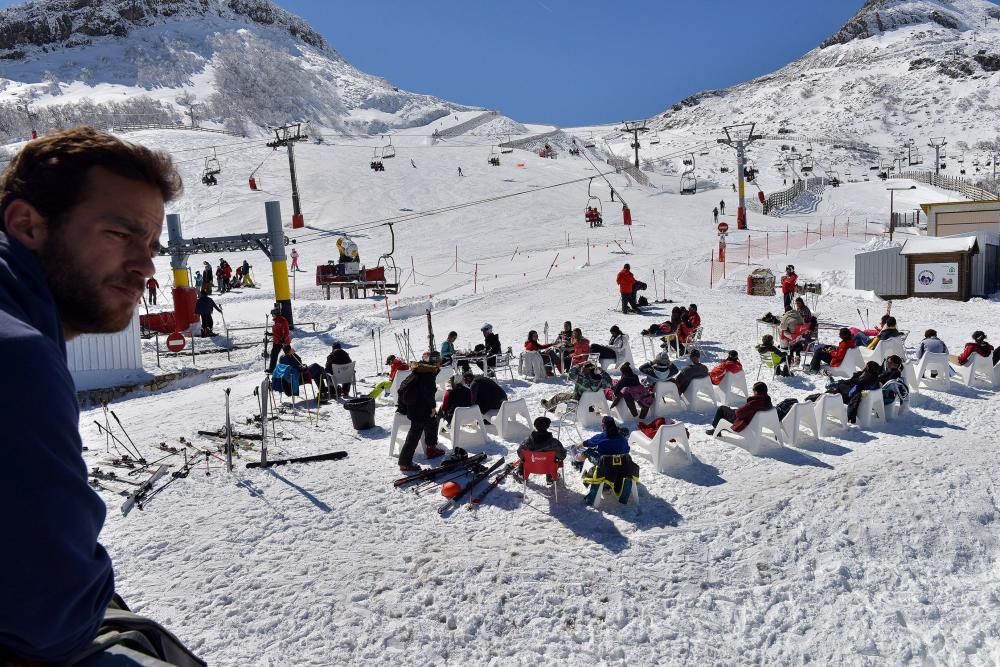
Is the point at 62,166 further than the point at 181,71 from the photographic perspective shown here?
No

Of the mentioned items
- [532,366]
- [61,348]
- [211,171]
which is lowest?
[532,366]

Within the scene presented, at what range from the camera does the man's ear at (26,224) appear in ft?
3.62

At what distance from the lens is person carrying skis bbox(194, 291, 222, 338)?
19688mm

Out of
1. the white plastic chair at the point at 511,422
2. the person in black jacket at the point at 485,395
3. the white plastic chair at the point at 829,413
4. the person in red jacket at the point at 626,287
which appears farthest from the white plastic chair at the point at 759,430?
the person in red jacket at the point at 626,287

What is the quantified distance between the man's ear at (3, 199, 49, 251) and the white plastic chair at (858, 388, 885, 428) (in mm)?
11320

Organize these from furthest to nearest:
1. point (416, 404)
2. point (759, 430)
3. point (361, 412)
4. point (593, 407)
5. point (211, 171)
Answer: point (211, 171) → point (593, 407) → point (361, 412) → point (759, 430) → point (416, 404)

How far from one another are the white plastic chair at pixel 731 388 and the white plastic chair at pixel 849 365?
6.78 feet

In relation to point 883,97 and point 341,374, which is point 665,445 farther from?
point 883,97

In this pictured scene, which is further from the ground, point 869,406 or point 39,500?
point 39,500

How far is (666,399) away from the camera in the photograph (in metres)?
11.8

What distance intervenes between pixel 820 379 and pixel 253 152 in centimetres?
5055

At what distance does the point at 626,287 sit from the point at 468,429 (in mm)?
10014

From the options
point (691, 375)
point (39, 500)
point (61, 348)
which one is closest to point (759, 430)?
point (691, 375)

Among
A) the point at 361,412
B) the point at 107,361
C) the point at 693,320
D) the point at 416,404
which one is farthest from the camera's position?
the point at 107,361
